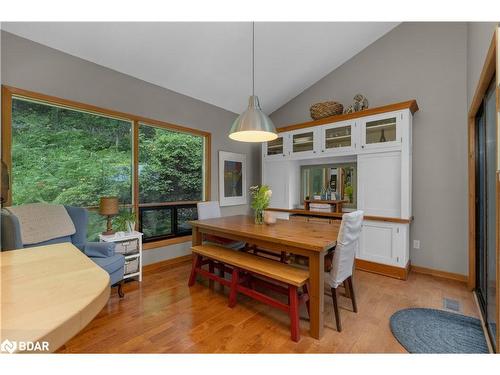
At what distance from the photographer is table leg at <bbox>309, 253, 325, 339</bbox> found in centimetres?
178

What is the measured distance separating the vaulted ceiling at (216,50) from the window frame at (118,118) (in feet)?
1.73

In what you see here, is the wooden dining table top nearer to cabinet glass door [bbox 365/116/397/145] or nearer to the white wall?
cabinet glass door [bbox 365/116/397/145]

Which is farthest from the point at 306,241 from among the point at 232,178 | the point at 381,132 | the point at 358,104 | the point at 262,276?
the point at 232,178

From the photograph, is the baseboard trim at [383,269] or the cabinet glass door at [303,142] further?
the cabinet glass door at [303,142]

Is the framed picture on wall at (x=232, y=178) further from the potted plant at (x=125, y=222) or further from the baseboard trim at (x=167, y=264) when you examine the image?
the potted plant at (x=125, y=222)

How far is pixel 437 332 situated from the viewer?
1.84 m

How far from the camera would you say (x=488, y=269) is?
1.99 metres

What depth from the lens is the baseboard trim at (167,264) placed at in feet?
10.4

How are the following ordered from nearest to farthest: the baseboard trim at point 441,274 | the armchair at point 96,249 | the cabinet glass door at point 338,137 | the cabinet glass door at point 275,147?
1. the armchair at point 96,249
2. the baseboard trim at point 441,274
3. the cabinet glass door at point 338,137
4. the cabinet glass door at point 275,147

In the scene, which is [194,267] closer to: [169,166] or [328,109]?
[169,166]

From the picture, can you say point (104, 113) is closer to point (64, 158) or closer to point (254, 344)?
point (64, 158)


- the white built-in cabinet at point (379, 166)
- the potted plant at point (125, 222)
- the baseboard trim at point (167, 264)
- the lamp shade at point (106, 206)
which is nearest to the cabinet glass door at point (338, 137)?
the white built-in cabinet at point (379, 166)

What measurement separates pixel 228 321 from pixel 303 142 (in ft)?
9.39
